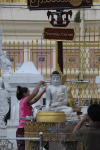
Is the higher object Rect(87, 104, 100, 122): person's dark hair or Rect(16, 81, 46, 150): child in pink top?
Rect(87, 104, 100, 122): person's dark hair

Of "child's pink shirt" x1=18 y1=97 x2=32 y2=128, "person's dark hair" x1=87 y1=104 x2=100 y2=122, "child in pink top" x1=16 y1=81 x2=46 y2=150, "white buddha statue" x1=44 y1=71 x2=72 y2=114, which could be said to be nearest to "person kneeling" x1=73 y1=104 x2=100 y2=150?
"person's dark hair" x1=87 y1=104 x2=100 y2=122

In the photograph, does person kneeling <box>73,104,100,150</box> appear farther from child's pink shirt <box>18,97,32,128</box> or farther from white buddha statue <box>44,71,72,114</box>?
white buddha statue <box>44,71,72,114</box>

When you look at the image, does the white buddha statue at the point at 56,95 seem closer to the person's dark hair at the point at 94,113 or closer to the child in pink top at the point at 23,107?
the child in pink top at the point at 23,107

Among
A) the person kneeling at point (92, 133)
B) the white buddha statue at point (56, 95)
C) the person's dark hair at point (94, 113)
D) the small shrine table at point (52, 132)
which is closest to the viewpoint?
the person kneeling at point (92, 133)

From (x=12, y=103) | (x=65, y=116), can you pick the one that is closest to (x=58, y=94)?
(x=65, y=116)

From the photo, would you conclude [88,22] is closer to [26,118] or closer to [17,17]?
[17,17]

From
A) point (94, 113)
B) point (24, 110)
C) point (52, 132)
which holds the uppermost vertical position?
point (94, 113)

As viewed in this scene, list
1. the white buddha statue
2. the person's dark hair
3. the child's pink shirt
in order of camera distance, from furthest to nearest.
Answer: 1. the white buddha statue
2. the child's pink shirt
3. the person's dark hair

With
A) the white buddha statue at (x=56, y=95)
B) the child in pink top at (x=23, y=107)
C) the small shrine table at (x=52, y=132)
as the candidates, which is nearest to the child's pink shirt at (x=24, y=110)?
the child in pink top at (x=23, y=107)

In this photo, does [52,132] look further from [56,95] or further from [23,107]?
[56,95]

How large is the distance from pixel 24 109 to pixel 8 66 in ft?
14.8

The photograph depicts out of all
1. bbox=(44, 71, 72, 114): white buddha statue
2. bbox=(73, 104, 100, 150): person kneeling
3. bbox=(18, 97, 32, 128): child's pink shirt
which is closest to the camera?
bbox=(73, 104, 100, 150): person kneeling

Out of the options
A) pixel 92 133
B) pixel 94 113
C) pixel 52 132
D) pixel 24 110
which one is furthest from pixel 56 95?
pixel 92 133

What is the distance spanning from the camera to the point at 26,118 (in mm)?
4188
